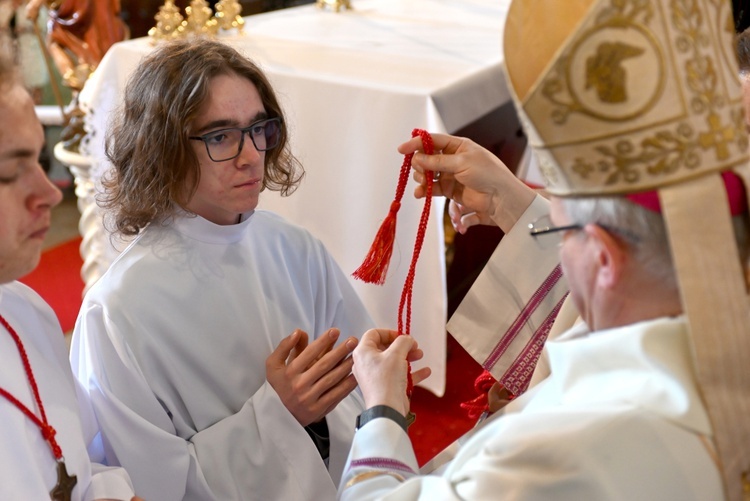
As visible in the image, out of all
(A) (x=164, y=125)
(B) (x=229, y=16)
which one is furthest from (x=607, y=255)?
(B) (x=229, y=16)

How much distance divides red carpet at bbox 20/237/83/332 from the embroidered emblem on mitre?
3.53 meters

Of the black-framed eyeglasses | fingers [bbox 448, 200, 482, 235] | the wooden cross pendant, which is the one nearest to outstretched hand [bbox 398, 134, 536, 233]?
fingers [bbox 448, 200, 482, 235]

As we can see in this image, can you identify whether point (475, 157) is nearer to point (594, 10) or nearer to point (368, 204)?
point (594, 10)

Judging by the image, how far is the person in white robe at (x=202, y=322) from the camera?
6.37ft

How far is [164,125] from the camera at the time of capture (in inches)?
80.4

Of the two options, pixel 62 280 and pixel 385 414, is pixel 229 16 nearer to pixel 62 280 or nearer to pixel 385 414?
pixel 62 280

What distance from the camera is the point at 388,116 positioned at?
9.90ft

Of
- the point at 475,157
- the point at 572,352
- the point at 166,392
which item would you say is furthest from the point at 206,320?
the point at 572,352

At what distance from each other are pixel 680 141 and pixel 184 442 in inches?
50.6

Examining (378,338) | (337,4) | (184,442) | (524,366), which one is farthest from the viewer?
(337,4)

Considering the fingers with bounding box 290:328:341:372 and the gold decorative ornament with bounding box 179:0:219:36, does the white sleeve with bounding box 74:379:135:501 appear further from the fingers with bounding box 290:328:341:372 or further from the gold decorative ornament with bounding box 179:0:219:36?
the gold decorative ornament with bounding box 179:0:219:36

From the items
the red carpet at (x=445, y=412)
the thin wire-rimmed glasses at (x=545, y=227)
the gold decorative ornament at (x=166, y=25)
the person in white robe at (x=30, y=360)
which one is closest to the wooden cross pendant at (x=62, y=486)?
the person in white robe at (x=30, y=360)

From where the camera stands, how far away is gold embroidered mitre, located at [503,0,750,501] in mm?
1142

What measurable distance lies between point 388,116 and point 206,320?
1.21 m
